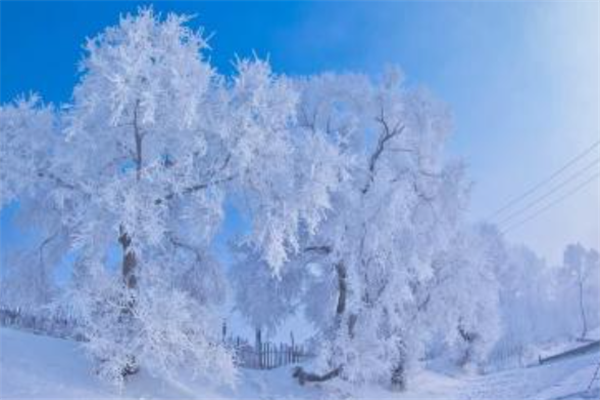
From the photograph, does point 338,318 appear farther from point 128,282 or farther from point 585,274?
point 585,274

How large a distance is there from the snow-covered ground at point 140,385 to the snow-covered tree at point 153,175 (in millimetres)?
682

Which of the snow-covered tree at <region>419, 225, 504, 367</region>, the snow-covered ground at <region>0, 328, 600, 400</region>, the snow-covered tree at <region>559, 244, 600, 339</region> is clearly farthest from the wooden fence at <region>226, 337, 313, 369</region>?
the snow-covered tree at <region>559, 244, 600, 339</region>

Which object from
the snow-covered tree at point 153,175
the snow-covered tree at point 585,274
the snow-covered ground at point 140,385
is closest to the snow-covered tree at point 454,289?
the snow-covered ground at point 140,385

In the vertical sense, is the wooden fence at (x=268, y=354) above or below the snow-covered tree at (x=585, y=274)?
below

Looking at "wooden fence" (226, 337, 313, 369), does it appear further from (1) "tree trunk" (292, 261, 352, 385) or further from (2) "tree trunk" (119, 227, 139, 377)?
(2) "tree trunk" (119, 227, 139, 377)

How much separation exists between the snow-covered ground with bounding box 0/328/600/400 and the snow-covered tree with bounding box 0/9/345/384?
0.68 meters

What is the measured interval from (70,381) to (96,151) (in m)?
6.35

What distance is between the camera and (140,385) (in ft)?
67.8

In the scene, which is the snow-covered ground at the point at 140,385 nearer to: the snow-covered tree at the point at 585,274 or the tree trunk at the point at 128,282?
the tree trunk at the point at 128,282

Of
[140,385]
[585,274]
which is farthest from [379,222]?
[585,274]

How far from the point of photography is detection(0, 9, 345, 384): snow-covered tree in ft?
64.8

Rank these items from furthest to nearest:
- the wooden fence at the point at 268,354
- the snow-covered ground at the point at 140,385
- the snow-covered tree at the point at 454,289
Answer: the snow-covered tree at the point at 454,289
the wooden fence at the point at 268,354
the snow-covered ground at the point at 140,385

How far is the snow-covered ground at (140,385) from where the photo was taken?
19.0m

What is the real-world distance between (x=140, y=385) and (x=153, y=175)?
5832mm
